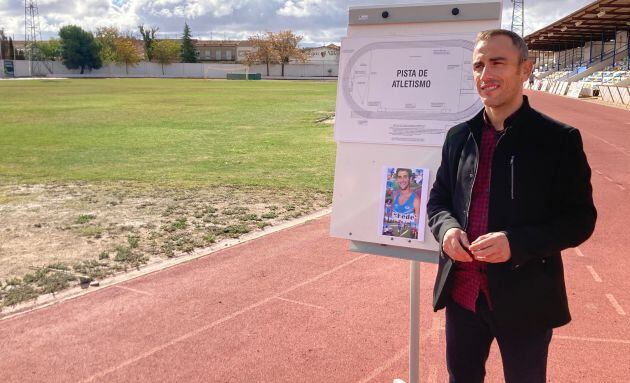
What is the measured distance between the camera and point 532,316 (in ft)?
6.96

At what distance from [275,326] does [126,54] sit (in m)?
115

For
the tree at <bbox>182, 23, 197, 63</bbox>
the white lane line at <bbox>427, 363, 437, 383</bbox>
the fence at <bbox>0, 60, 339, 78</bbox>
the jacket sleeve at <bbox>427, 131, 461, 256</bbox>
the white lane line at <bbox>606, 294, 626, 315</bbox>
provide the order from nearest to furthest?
1. the jacket sleeve at <bbox>427, 131, 461, 256</bbox>
2. the white lane line at <bbox>427, 363, 437, 383</bbox>
3. the white lane line at <bbox>606, 294, 626, 315</bbox>
4. the fence at <bbox>0, 60, 339, 78</bbox>
5. the tree at <bbox>182, 23, 197, 63</bbox>

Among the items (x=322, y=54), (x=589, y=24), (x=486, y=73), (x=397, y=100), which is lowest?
(x=397, y=100)

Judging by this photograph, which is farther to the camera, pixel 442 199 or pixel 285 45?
pixel 285 45

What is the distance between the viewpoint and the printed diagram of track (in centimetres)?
297

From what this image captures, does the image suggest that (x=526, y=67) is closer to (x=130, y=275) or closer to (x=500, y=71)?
(x=500, y=71)

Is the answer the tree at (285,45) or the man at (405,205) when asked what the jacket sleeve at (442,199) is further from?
the tree at (285,45)

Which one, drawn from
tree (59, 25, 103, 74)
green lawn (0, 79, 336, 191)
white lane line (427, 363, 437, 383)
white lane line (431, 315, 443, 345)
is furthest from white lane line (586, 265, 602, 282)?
tree (59, 25, 103, 74)

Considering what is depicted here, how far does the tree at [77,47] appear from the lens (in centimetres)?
10175

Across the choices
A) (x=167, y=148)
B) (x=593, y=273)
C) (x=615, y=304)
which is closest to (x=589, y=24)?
(x=167, y=148)

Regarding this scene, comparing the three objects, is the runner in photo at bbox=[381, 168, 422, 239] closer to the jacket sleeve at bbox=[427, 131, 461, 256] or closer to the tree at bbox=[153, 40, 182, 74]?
the jacket sleeve at bbox=[427, 131, 461, 256]

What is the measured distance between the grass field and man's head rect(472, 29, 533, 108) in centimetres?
449

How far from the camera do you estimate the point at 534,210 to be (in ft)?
6.82

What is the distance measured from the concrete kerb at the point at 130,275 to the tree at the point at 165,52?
4507 inches
